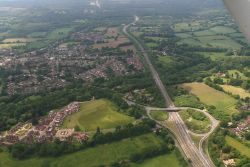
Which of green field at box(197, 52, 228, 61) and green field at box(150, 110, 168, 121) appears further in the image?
green field at box(197, 52, 228, 61)

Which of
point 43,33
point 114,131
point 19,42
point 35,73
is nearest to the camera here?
point 114,131

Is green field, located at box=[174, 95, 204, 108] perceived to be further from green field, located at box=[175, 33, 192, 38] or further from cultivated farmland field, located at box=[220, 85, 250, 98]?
green field, located at box=[175, 33, 192, 38]

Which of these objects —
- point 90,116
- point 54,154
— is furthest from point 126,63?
point 54,154

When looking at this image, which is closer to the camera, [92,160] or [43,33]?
[92,160]

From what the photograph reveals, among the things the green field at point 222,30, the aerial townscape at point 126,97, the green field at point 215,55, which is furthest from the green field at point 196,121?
the green field at point 222,30

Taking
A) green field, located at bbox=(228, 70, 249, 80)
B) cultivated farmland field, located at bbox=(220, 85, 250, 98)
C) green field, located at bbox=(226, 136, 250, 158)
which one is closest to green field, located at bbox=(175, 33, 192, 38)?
green field, located at bbox=(228, 70, 249, 80)

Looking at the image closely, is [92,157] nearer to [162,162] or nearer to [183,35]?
[162,162]

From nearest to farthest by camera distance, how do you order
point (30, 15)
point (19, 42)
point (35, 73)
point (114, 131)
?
point (114, 131) → point (35, 73) → point (19, 42) → point (30, 15)

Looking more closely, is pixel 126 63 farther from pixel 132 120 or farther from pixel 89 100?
pixel 132 120
